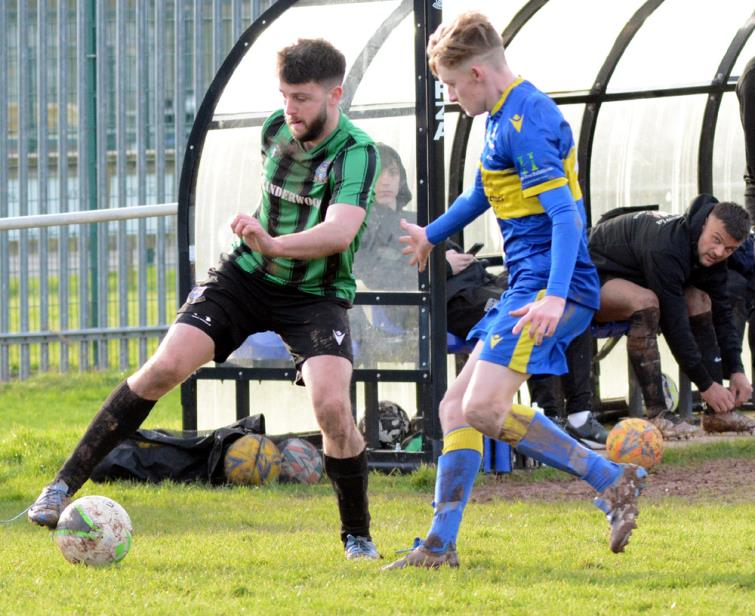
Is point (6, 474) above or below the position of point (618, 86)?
below

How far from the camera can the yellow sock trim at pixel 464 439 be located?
18.0ft

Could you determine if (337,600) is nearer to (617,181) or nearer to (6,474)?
(6,474)

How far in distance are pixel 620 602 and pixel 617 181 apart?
696 centimetres

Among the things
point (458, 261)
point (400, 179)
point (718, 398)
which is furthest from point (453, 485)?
point (718, 398)

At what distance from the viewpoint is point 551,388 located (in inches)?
355

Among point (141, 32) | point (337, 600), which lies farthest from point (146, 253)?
point (337, 600)

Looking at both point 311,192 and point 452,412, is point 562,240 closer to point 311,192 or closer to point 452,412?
point 452,412

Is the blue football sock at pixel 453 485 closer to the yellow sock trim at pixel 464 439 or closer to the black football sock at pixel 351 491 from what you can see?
the yellow sock trim at pixel 464 439

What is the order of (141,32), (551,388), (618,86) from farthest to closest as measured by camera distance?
(141,32)
(618,86)
(551,388)

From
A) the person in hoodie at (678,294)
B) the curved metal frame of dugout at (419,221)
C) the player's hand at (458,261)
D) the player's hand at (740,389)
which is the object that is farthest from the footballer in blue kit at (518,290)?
the player's hand at (740,389)

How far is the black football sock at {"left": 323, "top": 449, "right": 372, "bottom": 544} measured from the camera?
5.75 meters

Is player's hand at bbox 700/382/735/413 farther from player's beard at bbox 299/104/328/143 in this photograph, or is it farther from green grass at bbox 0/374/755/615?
player's beard at bbox 299/104/328/143

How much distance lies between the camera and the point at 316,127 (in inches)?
225

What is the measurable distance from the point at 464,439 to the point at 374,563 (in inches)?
21.8
